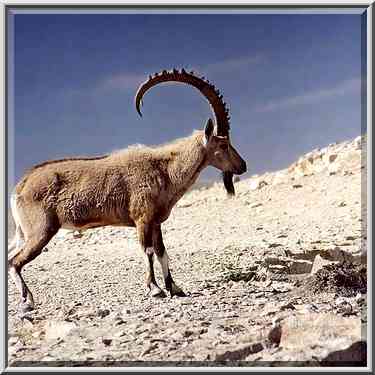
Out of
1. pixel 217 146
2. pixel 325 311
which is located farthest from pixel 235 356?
pixel 217 146

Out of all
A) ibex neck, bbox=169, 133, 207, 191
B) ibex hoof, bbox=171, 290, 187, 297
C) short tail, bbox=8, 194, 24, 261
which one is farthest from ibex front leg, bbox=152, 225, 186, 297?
short tail, bbox=8, 194, 24, 261

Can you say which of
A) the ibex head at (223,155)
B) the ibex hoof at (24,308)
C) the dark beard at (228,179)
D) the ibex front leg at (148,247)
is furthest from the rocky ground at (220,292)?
the ibex head at (223,155)

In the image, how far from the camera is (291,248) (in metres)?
12.0

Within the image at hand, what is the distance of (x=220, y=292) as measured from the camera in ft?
30.3

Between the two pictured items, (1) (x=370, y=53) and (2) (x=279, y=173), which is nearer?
(1) (x=370, y=53)

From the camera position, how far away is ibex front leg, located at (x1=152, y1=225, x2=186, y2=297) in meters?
8.84

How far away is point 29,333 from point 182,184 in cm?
269

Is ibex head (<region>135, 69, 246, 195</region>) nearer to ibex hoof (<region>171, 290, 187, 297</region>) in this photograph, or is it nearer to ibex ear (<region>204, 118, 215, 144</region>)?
ibex ear (<region>204, 118, 215, 144</region>)

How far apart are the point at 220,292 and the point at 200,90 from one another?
2.68 meters

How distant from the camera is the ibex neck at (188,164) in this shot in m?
9.05

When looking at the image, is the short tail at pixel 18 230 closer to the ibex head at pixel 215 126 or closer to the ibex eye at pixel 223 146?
the ibex head at pixel 215 126

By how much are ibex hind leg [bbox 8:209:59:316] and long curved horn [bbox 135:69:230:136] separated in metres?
1.81

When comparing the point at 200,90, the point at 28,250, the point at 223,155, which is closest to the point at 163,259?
the point at 223,155

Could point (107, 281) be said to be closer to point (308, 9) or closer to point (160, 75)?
point (160, 75)
